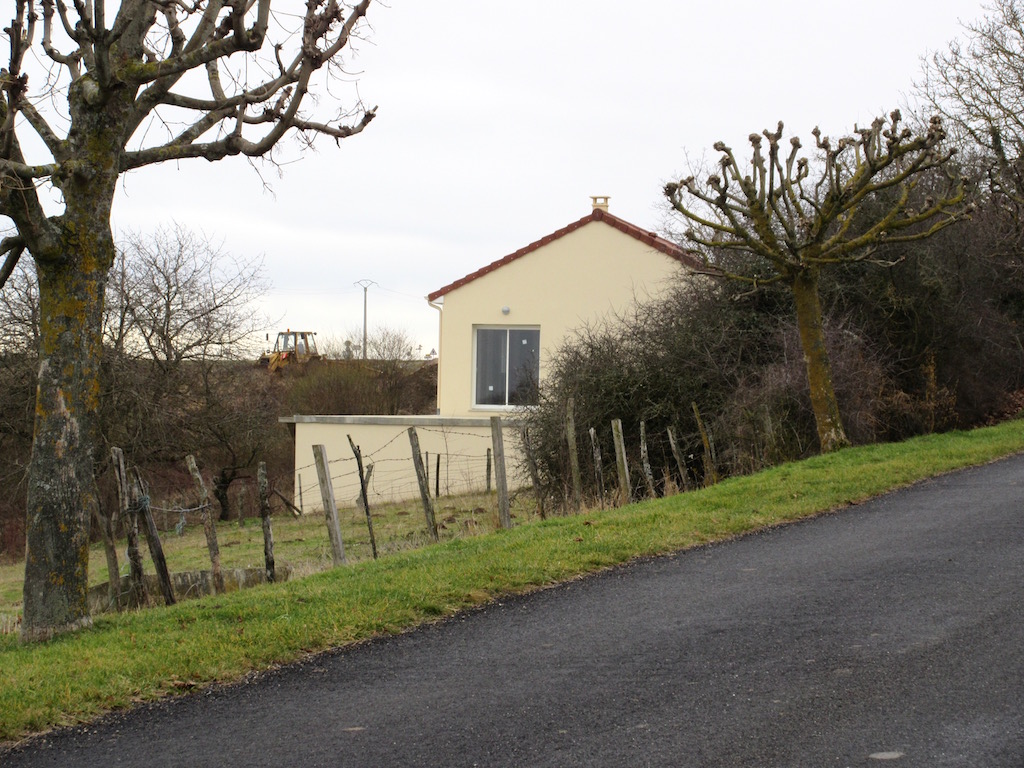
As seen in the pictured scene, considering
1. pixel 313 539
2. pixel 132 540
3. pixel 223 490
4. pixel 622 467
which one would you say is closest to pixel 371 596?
pixel 132 540

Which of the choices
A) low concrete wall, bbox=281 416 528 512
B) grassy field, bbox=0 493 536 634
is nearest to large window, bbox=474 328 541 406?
low concrete wall, bbox=281 416 528 512

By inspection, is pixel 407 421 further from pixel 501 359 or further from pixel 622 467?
pixel 622 467

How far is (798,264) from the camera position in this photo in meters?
17.0

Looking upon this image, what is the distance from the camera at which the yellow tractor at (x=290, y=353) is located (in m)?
47.0

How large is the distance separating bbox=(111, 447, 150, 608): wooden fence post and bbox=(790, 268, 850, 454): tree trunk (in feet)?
35.4

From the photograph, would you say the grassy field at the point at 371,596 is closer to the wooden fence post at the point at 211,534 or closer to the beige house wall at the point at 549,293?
the wooden fence post at the point at 211,534

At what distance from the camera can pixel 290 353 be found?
1940 inches

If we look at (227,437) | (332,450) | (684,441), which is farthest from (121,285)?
(684,441)

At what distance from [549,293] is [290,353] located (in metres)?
24.2

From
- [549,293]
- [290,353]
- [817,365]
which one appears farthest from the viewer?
[290,353]

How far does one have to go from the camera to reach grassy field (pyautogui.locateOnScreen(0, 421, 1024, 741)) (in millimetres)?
6754

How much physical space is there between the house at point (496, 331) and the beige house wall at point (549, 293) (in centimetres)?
3

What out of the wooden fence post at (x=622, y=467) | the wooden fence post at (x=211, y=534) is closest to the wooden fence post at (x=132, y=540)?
the wooden fence post at (x=211, y=534)

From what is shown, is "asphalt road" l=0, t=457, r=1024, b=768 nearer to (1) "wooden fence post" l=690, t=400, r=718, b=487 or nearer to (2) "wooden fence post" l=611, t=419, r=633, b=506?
(2) "wooden fence post" l=611, t=419, r=633, b=506
